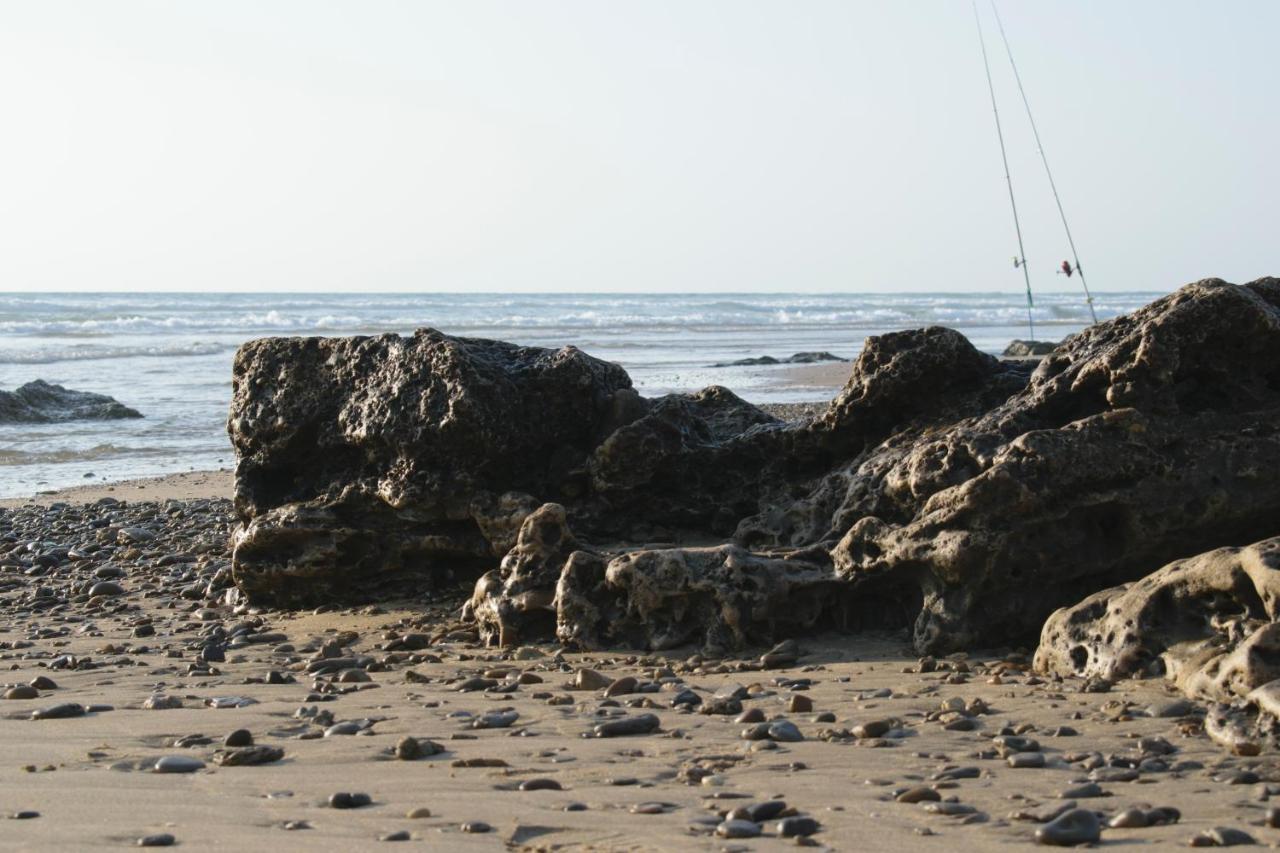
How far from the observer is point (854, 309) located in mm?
70062

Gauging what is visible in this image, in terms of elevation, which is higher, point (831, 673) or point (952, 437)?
point (952, 437)

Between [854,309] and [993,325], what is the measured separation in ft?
49.9

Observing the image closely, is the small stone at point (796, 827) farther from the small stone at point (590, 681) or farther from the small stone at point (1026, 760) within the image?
the small stone at point (590, 681)

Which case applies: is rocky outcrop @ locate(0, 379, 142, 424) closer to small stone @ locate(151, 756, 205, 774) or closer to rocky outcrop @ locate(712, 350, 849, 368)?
rocky outcrop @ locate(712, 350, 849, 368)

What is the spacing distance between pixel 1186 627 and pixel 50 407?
1868 centimetres

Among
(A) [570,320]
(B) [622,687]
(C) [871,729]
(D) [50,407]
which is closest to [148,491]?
(D) [50,407]

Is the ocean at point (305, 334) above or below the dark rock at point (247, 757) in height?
above

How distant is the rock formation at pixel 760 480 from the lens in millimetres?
5836

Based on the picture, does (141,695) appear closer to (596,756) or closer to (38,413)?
(596,756)

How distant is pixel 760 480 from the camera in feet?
24.6

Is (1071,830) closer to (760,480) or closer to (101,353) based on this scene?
(760,480)

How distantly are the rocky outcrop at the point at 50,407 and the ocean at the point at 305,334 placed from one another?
0.51 meters

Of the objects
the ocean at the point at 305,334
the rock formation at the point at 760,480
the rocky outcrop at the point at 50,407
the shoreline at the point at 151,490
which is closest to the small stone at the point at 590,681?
the rock formation at the point at 760,480

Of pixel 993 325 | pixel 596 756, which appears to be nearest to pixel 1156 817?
pixel 596 756
